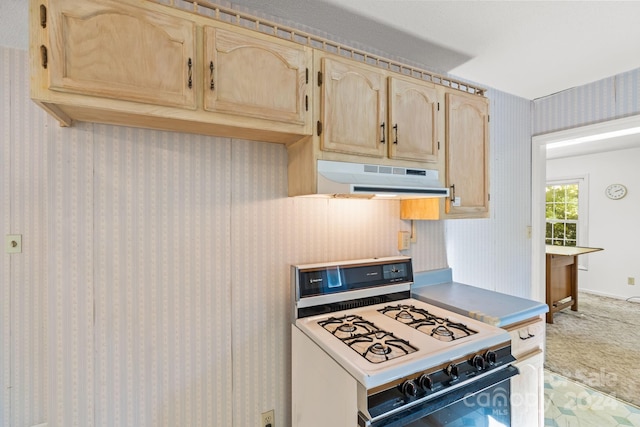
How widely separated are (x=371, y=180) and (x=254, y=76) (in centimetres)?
66

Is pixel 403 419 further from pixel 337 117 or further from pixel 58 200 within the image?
pixel 58 200

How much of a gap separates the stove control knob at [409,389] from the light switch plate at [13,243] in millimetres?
1765

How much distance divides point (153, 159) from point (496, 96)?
2603 millimetres

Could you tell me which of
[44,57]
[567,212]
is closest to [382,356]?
[44,57]

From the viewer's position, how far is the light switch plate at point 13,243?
136cm

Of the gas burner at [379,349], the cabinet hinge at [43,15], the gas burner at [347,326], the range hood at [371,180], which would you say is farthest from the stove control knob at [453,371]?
the cabinet hinge at [43,15]

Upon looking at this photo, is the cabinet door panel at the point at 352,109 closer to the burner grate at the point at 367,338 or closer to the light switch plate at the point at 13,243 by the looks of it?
the burner grate at the point at 367,338

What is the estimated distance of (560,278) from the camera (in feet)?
12.7

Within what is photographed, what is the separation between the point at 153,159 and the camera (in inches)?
52.4

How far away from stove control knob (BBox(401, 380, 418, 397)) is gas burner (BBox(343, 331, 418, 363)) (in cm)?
9

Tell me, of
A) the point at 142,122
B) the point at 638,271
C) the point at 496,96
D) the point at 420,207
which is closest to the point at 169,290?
the point at 142,122

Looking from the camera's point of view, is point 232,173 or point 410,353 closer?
point 410,353

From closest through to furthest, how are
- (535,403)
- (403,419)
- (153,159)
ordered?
(403,419), (153,159), (535,403)

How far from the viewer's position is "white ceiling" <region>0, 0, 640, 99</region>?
149 cm
